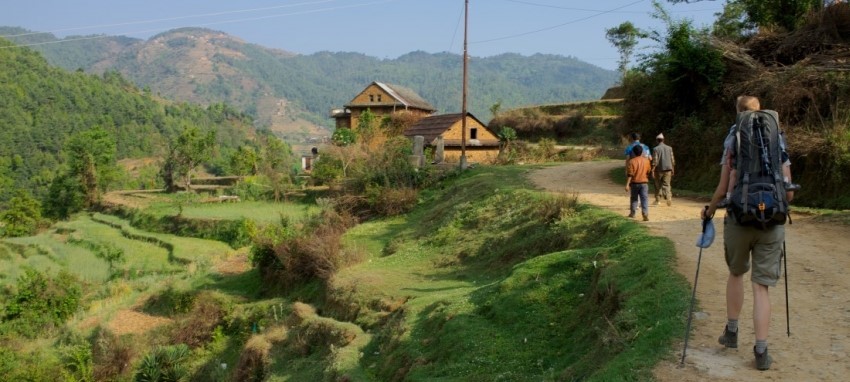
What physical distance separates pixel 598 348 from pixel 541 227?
7.85 metres

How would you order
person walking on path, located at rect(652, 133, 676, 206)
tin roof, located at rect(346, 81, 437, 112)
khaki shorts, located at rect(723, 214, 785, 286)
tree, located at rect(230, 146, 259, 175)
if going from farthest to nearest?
tree, located at rect(230, 146, 259, 175), tin roof, located at rect(346, 81, 437, 112), person walking on path, located at rect(652, 133, 676, 206), khaki shorts, located at rect(723, 214, 785, 286)

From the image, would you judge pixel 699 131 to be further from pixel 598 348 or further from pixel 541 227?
pixel 598 348

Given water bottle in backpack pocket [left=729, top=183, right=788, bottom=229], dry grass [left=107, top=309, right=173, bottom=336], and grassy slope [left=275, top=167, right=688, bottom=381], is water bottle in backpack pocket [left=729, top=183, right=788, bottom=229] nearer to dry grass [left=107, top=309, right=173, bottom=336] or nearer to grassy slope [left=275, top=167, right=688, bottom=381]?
grassy slope [left=275, top=167, right=688, bottom=381]

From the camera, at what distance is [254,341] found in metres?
14.8

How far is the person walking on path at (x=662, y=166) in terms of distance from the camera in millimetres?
14818

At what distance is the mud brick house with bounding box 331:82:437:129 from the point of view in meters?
60.9

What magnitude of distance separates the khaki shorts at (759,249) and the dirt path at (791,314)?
81 cm

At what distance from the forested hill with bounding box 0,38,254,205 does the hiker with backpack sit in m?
97.1

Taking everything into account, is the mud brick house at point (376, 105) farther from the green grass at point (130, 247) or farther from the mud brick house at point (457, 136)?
the green grass at point (130, 247)

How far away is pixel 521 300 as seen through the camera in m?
9.91

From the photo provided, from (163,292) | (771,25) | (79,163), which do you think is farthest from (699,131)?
(79,163)

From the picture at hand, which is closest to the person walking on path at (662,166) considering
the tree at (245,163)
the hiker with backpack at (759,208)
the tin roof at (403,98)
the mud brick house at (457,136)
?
the hiker with backpack at (759,208)

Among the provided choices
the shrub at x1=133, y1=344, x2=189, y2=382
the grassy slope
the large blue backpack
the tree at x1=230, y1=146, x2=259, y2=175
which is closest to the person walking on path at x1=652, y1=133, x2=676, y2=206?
the grassy slope

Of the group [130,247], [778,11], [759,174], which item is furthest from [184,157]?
[759,174]
